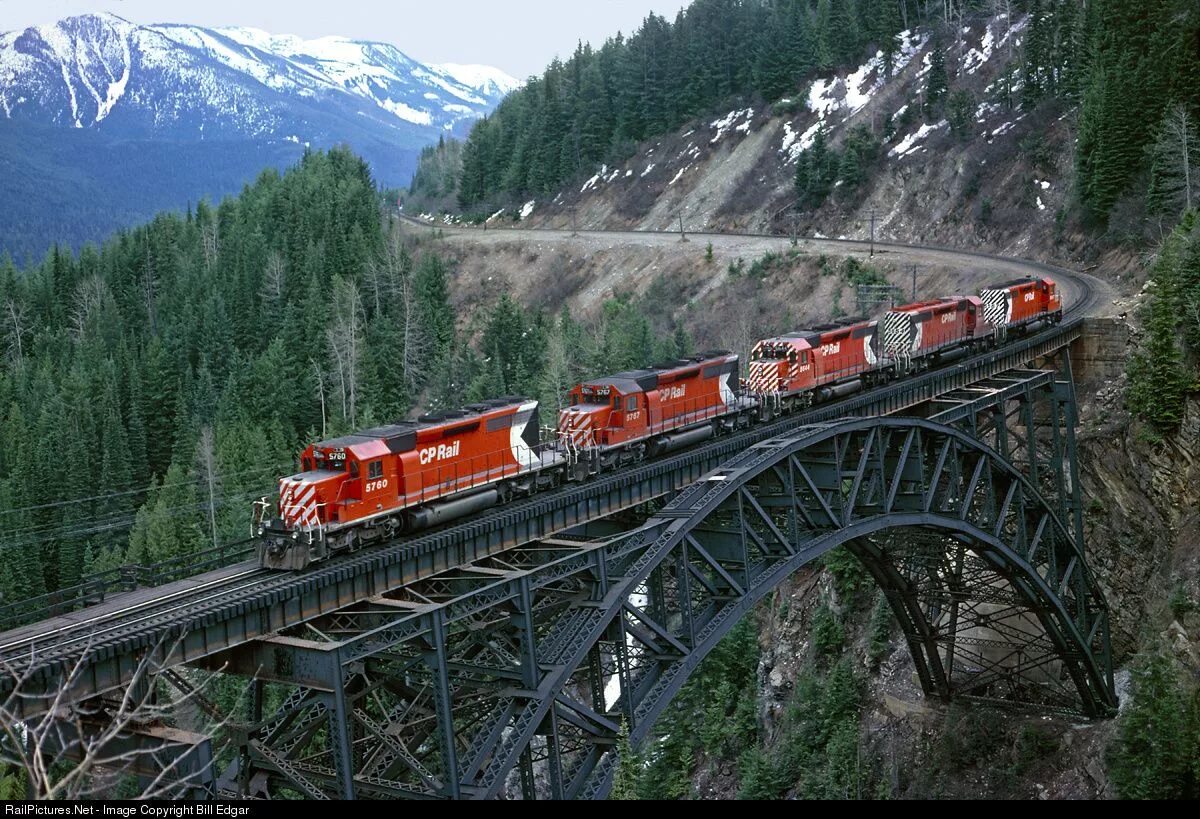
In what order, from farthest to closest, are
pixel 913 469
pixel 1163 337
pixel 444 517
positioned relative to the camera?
pixel 1163 337, pixel 913 469, pixel 444 517

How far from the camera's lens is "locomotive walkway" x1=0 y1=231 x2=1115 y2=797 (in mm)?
23297

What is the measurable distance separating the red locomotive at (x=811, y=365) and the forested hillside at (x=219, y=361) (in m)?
30.2

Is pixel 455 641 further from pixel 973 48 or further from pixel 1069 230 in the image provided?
pixel 973 48

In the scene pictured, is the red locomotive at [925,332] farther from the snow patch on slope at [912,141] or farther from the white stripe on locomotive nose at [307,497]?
the snow patch on slope at [912,141]

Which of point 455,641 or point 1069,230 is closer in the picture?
point 455,641

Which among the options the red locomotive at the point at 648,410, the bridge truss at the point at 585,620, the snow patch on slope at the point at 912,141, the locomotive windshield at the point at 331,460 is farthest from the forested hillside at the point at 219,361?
the bridge truss at the point at 585,620

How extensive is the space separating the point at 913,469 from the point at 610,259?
275 feet

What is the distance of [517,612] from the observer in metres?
26.4

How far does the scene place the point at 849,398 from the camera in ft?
157

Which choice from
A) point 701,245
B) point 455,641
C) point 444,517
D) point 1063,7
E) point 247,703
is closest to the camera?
point 455,641

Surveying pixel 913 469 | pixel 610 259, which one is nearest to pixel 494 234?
pixel 610 259

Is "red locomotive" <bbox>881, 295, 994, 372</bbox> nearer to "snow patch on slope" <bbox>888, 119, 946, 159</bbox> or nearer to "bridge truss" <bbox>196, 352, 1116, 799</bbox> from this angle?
"bridge truss" <bbox>196, 352, 1116, 799</bbox>

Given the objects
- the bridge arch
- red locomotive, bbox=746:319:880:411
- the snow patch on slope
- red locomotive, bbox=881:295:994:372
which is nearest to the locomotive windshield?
the bridge arch

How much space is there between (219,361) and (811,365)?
7782cm
